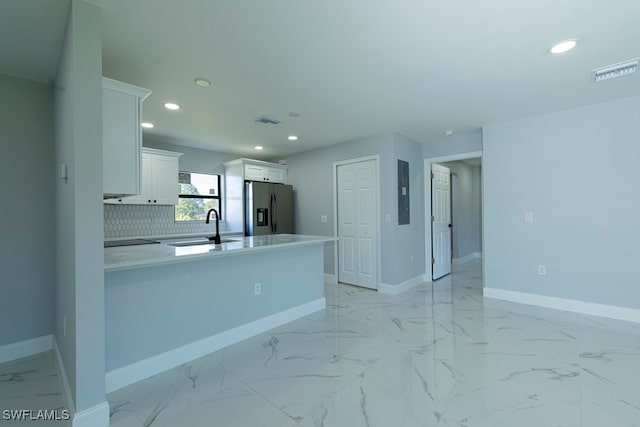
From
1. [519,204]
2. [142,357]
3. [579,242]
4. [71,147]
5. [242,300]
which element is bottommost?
[142,357]

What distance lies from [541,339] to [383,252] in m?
2.21

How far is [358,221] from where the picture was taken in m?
4.99

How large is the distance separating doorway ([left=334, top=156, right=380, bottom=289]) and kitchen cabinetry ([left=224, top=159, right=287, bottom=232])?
1351 mm

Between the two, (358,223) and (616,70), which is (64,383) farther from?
(616,70)

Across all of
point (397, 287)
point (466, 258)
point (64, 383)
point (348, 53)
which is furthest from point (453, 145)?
point (64, 383)

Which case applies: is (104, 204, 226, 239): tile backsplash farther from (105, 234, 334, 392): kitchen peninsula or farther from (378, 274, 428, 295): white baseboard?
(378, 274, 428, 295): white baseboard

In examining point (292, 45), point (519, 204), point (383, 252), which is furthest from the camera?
point (383, 252)

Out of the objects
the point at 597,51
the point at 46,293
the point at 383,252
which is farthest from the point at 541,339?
the point at 46,293

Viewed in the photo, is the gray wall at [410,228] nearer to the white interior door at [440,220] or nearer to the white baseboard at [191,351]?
the white interior door at [440,220]

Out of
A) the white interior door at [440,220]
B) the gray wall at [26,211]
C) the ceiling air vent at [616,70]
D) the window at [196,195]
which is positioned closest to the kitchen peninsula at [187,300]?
the gray wall at [26,211]

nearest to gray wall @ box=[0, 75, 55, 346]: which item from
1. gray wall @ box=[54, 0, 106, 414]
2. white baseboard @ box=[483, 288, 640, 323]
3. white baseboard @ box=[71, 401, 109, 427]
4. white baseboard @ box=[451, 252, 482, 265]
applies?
gray wall @ box=[54, 0, 106, 414]

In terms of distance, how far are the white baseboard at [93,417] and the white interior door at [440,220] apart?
483 centimetres

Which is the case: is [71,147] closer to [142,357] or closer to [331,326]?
[142,357]

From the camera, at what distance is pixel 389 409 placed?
6.11ft
